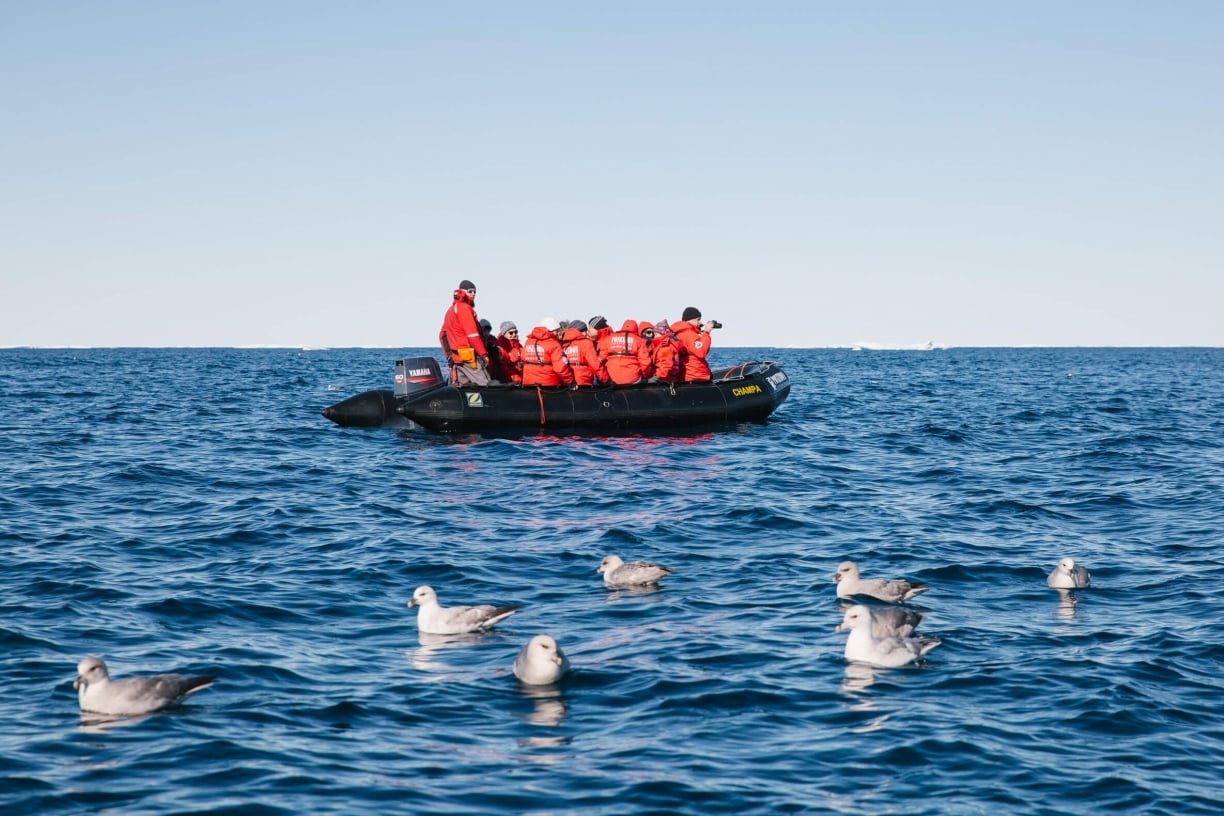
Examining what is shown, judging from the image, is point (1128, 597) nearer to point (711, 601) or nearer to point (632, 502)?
point (711, 601)

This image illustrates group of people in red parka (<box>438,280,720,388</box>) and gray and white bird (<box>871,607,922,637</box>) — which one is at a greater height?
group of people in red parka (<box>438,280,720,388</box>)

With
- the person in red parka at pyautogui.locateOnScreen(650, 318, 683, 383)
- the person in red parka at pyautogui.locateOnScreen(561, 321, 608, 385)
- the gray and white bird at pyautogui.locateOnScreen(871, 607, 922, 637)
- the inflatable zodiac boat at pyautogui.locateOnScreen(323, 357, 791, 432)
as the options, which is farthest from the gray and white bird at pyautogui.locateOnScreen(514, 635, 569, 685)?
the person in red parka at pyautogui.locateOnScreen(650, 318, 683, 383)

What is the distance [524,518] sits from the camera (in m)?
16.5

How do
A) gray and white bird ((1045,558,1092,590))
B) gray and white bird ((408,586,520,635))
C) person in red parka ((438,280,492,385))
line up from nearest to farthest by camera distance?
gray and white bird ((408,586,520,635)) < gray and white bird ((1045,558,1092,590)) < person in red parka ((438,280,492,385))

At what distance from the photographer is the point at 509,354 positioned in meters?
27.2

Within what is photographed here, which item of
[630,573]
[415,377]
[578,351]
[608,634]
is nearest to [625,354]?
[578,351]

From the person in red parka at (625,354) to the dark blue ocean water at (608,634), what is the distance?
119 inches

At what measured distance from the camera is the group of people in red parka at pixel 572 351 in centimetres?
2522

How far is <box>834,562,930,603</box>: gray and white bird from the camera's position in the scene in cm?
1184

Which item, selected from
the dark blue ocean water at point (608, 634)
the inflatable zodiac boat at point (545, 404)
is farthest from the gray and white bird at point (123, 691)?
the inflatable zodiac boat at point (545, 404)

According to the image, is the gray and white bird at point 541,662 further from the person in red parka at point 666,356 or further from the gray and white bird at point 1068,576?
the person in red parka at point 666,356

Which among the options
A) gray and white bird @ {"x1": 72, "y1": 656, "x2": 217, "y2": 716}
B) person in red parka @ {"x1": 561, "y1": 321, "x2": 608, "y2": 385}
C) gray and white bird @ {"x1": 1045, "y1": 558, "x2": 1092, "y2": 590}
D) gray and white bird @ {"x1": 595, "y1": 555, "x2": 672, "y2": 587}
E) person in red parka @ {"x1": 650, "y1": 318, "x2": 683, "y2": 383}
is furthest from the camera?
person in red parka @ {"x1": 650, "y1": 318, "x2": 683, "y2": 383}

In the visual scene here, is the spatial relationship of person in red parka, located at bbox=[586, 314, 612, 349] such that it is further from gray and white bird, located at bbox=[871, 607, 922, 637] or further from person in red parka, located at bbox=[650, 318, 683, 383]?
gray and white bird, located at bbox=[871, 607, 922, 637]

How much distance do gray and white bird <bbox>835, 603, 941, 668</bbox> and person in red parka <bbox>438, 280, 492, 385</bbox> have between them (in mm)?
15916
